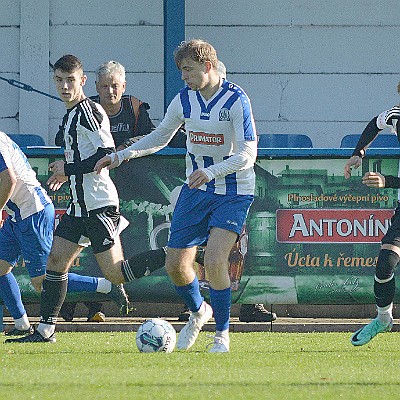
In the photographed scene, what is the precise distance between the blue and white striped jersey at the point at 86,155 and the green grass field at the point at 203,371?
1006 millimetres

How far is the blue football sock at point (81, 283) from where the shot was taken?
9.52 meters

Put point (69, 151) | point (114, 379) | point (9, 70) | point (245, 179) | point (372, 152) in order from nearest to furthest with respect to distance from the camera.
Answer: point (114, 379) < point (245, 179) < point (69, 151) < point (372, 152) < point (9, 70)

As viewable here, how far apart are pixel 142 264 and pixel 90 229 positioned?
0.79 metres

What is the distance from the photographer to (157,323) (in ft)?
26.1

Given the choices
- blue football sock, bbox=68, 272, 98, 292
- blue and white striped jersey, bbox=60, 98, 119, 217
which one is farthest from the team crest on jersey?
blue football sock, bbox=68, 272, 98, 292

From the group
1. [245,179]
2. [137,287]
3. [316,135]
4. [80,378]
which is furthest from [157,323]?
[316,135]

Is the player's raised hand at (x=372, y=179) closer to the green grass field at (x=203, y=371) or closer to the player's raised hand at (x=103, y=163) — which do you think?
the green grass field at (x=203, y=371)

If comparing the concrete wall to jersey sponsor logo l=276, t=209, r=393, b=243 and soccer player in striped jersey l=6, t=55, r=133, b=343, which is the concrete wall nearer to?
jersey sponsor logo l=276, t=209, r=393, b=243

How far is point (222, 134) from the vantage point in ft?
25.8

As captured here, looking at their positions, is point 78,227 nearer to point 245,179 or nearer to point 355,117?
point 245,179

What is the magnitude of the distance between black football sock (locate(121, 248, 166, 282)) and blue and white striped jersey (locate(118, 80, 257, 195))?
51.8 inches

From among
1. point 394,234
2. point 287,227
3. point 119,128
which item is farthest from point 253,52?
point 394,234

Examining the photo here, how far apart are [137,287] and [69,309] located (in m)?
0.80

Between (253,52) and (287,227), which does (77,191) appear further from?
(253,52)
